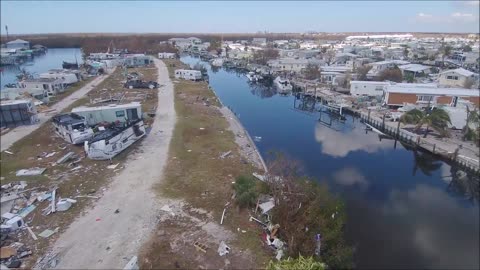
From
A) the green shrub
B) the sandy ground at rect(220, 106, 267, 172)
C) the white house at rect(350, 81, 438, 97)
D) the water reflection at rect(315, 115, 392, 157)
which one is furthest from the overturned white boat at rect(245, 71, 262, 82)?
the green shrub

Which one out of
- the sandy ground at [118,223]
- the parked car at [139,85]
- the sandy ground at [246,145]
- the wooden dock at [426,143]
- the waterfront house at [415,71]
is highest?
the waterfront house at [415,71]

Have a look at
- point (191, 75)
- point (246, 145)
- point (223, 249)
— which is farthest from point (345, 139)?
point (191, 75)

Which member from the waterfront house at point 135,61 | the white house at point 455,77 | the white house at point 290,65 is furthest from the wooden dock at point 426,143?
the waterfront house at point 135,61

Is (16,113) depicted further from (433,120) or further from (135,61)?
(135,61)

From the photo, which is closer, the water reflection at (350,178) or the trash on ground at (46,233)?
the trash on ground at (46,233)

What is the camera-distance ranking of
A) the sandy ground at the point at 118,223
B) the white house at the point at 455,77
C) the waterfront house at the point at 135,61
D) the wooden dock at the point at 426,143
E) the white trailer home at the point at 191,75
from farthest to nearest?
the waterfront house at the point at 135,61
the white trailer home at the point at 191,75
the white house at the point at 455,77
the wooden dock at the point at 426,143
the sandy ground at the point at 118,223

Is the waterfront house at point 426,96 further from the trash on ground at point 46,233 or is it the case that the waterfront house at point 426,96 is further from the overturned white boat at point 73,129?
the trash on ground at point 46,233
